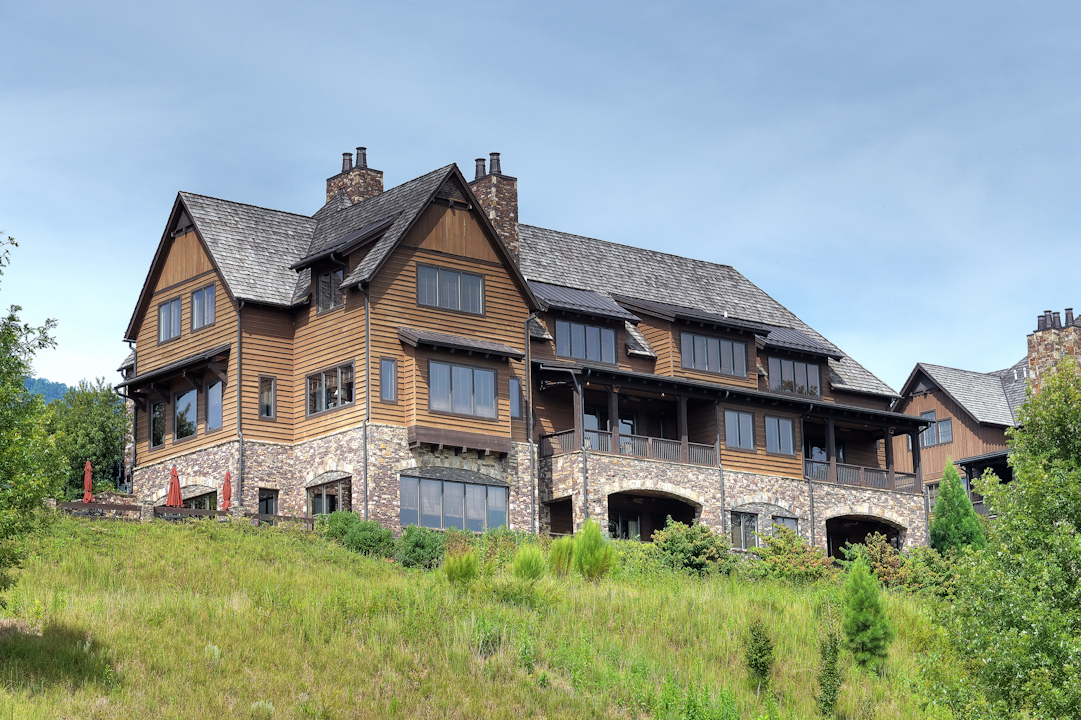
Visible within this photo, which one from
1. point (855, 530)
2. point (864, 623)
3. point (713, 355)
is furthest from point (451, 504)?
point (855, 530)

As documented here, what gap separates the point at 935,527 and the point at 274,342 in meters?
24.1

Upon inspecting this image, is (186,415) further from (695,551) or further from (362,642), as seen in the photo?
(362,642)

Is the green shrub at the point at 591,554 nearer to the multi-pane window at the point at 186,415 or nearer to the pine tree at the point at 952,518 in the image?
the multi-pane window at the point at 186,415

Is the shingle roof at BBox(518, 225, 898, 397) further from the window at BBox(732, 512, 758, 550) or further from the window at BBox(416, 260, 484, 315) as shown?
the window at BBox(732, 512, 758, 550)

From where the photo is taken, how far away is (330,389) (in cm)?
4300

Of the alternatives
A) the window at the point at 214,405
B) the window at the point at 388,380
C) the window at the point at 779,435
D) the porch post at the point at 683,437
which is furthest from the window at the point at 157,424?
the window at the point at 779,435

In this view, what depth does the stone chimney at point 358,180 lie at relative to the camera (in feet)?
163

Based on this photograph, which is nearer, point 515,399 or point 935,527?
point 515,399

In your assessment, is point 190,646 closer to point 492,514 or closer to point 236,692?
point 236,692

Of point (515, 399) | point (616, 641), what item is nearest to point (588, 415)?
point (515, 399)

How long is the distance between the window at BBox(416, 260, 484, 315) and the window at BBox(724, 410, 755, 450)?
10.6 meters

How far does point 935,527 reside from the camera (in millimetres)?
50500

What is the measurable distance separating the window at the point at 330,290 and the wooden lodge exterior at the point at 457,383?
8 centimetres

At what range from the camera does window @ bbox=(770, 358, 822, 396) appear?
53688mm
